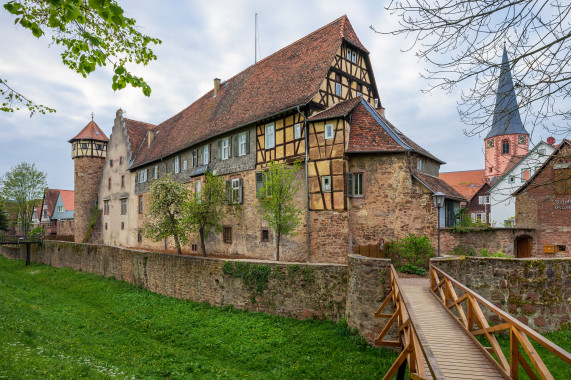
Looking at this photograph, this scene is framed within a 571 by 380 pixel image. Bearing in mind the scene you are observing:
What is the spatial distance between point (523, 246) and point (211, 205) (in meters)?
18.8

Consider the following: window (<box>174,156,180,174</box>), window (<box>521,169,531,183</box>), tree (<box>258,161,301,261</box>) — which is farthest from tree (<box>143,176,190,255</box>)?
window (<box>521,169,531,183</box>)

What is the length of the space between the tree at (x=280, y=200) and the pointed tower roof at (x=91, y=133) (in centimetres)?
2716

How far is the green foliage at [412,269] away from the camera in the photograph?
1438cm

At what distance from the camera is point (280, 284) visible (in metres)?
13.3

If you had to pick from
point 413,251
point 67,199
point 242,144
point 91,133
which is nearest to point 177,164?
point 242,144

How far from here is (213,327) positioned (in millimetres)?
12820

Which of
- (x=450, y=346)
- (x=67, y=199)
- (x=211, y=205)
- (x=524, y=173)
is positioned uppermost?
(x=67, y=199)

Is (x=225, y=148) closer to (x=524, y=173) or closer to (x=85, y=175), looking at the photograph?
(x=524, y=173)

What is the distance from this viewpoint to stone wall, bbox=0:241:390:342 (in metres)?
10.6

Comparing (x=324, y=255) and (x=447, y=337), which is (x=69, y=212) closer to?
(x=324, y=255)

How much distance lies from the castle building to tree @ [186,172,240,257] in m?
0.64

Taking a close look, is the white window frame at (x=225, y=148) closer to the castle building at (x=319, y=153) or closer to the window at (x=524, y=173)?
the castle building at (x=319, y=153)

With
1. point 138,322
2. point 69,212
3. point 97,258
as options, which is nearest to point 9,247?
point 69,212

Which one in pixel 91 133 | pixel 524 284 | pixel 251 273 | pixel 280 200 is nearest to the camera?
pixel 524 284
